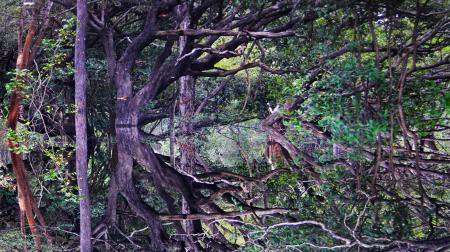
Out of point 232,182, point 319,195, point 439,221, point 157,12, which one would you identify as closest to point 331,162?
point 319,195

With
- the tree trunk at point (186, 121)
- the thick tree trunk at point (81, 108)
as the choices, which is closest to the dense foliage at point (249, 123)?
the tree trunk at point (186, 121)

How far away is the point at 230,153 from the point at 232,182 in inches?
85.4

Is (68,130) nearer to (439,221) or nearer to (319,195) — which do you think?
(319,195)

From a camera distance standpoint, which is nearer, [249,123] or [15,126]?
[15,126]

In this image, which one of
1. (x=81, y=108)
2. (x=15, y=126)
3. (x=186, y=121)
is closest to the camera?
(x=81, y=108)

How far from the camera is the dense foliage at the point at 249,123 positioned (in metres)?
3.47

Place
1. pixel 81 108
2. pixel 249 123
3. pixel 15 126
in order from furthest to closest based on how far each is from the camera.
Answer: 1. pixel 249 123
2. pixel 15 126
3. pixel 81 108

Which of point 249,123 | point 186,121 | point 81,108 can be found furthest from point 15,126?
point 249,123

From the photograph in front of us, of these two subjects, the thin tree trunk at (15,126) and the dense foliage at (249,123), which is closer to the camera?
the dense foliage at (249,123)

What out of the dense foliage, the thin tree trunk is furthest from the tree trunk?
the thin tree trunk

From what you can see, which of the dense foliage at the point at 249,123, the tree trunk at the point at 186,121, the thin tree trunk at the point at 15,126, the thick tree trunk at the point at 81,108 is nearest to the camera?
the dense foliage at the point at 249,123

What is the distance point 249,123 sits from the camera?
6.94 metres

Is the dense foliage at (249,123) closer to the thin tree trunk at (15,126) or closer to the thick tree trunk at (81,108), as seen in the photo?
the thin tree trunk at (15,126)

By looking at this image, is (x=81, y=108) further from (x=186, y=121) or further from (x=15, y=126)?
Answer: (x=186, y=121)
